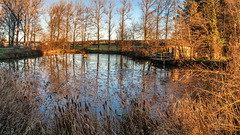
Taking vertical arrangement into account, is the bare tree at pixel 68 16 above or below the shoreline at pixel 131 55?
above

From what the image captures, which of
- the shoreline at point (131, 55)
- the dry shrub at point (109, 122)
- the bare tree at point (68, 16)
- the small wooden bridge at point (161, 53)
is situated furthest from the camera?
the bare tree at point (68, 16)

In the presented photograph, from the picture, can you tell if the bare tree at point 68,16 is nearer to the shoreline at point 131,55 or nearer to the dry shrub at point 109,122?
the shoreline at point 131,55

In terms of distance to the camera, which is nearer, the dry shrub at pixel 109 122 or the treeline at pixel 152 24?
the dry shrub at pixel 109 122

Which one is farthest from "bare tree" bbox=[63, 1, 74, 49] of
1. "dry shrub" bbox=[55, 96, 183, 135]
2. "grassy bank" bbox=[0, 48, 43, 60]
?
"dry shrub" bbox=[55, 96, 183, 135]

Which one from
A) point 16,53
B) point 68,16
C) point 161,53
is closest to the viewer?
point 161,53

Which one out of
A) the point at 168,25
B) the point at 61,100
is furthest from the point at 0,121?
the point at 168,25

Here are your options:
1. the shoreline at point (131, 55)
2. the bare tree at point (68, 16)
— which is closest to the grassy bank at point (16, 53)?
the shoreline at point (131, 55)

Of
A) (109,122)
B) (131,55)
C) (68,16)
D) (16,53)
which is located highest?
(68,16)

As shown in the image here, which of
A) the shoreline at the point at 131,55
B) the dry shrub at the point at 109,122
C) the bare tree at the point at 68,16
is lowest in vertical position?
the dry shrub at the point at 109,122

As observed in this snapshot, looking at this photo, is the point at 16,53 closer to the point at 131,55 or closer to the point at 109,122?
the point at 131,55

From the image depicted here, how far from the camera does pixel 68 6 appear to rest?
43656 mm

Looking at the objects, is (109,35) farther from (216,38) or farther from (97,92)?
(97,92)

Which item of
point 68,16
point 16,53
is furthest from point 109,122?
point 68,16

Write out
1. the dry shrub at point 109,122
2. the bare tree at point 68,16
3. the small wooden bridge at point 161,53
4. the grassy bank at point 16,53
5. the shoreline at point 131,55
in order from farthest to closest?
the bare tree at point 68,16
the small wooden bridge at point 161,53
the grassy bank at point 16,53
the shoreline at point 131,55
the dry shrub at point 109,122
